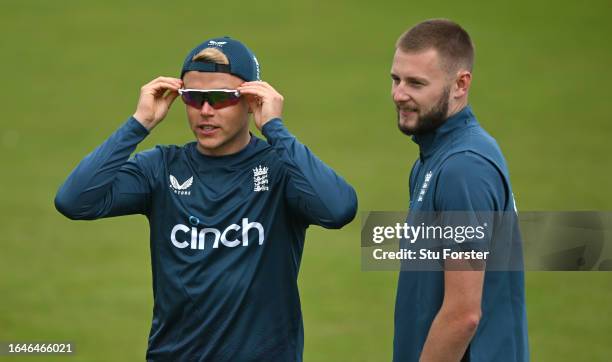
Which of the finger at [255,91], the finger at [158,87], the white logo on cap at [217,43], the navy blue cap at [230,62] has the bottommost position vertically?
the finger at [255,91]

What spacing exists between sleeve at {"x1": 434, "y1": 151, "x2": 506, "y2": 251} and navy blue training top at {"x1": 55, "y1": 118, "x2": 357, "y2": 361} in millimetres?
740

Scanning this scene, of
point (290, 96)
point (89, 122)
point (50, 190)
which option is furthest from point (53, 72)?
point (50, 190)

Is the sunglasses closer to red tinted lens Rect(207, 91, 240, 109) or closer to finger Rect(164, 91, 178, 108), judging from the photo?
red tinted lens Rect(207, 91, 240, 109)

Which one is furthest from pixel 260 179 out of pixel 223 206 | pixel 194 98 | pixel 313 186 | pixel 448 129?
pixel 448 129

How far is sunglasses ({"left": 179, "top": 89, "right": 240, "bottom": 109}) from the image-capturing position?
5.98 m

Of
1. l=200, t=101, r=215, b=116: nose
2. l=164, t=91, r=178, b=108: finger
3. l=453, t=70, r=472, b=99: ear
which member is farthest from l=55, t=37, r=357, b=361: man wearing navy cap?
l=453, t=70, r=472, b=99: ear

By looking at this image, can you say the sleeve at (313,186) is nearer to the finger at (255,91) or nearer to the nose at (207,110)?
the finger at (255,91)

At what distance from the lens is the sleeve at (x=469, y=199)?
199 inches

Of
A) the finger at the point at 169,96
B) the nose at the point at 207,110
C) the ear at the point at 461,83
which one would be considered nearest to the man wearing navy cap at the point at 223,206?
the nose at the point at 207,110

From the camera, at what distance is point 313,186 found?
5699 mm

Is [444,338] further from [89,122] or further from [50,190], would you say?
[89,122]

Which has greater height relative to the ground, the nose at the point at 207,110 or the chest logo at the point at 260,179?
the nose at the point at 207,110

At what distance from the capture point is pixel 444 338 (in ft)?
16.9

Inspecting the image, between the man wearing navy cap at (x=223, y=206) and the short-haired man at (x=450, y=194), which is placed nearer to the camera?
the short-haired man at (x=450, y=194)
